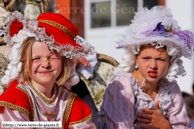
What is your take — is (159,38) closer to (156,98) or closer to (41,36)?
(156,98)

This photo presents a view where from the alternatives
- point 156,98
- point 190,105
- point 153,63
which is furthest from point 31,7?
point 190,105

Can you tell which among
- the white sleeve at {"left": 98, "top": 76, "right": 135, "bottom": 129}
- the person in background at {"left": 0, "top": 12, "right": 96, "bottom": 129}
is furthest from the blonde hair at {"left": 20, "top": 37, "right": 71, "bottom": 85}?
the white sleeve at {"left": 98, "top": 76, "right": 135, "bottom": 129}

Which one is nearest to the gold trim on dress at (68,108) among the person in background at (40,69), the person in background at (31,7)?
the person in background at (40,69)

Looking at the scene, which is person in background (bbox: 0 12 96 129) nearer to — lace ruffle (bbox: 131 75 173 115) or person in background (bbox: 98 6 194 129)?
person in background (bbox: 98 6 194 129)

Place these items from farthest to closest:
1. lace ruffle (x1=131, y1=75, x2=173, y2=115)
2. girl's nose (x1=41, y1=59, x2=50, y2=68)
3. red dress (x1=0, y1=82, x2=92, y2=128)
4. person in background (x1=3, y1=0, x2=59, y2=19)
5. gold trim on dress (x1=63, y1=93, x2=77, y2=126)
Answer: person in background (x1=3, y1=0, x2=59, y2=19), lace ruffle (x1=131, y1=75, x2=173, y2=115), gold trim on dress (x1=63, y1=93, x2=77, y2=126), girl's nose (x1=41, y1=59, x2=50, y2=68), red dress (x1=0, y1=82, x2=92, y2=128)

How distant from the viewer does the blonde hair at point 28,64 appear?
6.44ft

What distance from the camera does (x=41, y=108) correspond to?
2.01 m

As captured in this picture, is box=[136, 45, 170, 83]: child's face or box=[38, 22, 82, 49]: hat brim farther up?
box=[38, 22, 82, 49]: hat brim

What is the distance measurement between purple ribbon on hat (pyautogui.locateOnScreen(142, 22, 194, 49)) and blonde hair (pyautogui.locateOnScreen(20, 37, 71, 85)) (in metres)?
0.80

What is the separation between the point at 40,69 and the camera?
6.45 feet

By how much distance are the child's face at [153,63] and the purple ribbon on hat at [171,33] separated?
0.12m

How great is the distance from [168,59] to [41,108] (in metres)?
1.21

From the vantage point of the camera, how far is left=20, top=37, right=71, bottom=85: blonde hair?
196 cm

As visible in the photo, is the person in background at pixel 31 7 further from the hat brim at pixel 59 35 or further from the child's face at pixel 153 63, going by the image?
the child's face at pixel 153 63
